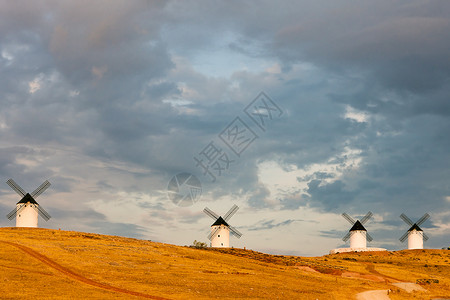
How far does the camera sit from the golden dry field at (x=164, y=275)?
47688 mm

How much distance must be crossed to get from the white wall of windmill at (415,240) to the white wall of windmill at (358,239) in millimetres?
14217

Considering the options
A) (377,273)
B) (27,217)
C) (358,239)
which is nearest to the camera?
(377,273)

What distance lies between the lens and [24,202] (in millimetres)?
111625

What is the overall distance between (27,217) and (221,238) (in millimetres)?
44113

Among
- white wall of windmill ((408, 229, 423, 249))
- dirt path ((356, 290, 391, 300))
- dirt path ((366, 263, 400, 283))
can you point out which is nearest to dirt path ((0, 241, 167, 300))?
dirt path ((356, 290, 391, 300))

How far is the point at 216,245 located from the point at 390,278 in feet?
157

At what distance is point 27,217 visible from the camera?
363 feet

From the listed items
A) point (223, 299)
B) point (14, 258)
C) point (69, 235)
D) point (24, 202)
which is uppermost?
point (24, 202)

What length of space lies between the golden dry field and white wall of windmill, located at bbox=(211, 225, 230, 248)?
25992 mm

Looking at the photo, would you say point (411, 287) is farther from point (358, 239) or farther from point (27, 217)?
point (27, 217)

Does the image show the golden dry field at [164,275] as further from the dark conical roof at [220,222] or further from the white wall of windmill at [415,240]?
the white wall of windmill at [415,240]

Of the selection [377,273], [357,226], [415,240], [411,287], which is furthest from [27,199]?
[415,240]

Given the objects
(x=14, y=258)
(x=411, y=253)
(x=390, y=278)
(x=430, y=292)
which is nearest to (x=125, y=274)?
(x=14, y=258)

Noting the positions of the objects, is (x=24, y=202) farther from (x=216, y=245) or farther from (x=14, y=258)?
(x=14, y=258)
